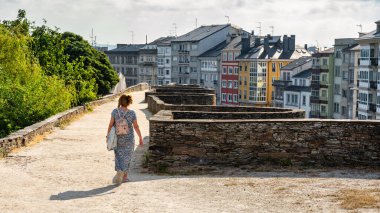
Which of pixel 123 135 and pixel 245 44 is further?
pixel 245 44

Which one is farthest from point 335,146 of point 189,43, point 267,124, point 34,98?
point 189,43

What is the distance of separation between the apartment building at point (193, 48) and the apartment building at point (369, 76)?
48.0m

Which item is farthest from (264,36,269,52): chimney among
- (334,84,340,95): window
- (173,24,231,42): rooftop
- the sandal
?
the sandal

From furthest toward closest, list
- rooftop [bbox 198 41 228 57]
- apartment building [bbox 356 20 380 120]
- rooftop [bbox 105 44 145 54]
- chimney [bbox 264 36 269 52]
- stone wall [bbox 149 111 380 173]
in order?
1. rooftop [bbox 105 44 145 54]
2. rooftop [bbox 198 41 228 57]
3. chimney [bbox 264 36 269 52]
4. apartment building [bbox 356 20 380 120]
5. stone wall [bbox 149 111 380 173]

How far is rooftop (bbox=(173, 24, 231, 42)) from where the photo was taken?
12006 cm

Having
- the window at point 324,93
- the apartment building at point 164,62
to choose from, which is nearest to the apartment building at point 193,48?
the apartment building at point 164,62

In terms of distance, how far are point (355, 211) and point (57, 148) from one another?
9.81 metres

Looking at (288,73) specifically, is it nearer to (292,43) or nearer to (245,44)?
(292,43)

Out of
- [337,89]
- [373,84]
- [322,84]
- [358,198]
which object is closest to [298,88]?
[322,84]

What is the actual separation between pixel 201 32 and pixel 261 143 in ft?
369

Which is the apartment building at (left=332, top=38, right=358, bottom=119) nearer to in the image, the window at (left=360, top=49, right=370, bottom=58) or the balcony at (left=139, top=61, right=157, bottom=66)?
the window at (left=360, top=49, right=370, bottom=58)

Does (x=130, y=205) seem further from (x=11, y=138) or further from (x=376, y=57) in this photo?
(x=376, y=57)

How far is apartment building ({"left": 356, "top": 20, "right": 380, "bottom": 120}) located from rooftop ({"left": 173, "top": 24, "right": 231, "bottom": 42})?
1892 inches

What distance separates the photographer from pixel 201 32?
→ 126 m
